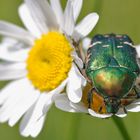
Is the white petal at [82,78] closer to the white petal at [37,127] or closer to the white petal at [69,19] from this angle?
the white petal at [69,19]

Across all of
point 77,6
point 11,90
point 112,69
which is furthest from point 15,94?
point 112,69

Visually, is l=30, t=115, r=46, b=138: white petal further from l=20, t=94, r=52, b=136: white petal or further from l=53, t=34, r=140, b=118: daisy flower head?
l=53, t=34, r=140, b=118: daisy flower head

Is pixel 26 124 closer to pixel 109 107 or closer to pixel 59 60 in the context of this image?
pixel 59 60

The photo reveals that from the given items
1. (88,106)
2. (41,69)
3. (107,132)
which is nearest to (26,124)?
(41,69)

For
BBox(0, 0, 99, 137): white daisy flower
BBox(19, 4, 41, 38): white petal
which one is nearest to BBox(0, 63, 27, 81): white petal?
BBox(0, 0, 99, 137): white daisy flower

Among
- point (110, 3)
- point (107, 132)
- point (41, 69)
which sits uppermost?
point (41, 69)

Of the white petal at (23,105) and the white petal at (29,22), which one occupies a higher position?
the white petal at (29,22)

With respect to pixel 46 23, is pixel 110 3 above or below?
below

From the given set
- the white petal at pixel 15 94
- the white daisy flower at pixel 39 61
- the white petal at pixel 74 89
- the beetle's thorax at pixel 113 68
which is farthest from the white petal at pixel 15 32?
the beetle's thorax at pixel 113 68
